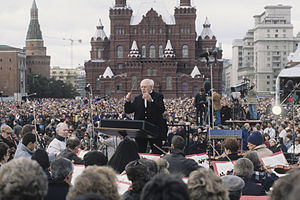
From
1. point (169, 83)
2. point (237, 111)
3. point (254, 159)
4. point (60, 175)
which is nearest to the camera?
point (60, 175)

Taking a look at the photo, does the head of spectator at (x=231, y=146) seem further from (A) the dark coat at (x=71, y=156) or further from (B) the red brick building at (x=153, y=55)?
(B) the red brick building at (x=153, y=55)

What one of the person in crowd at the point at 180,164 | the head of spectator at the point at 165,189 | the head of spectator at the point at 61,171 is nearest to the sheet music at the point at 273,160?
the person in crowd at the point at 180,164

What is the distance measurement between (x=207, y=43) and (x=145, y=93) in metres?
78.7

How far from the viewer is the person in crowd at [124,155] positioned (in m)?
5.72

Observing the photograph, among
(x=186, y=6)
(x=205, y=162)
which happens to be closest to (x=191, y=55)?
(x=186, y=6)

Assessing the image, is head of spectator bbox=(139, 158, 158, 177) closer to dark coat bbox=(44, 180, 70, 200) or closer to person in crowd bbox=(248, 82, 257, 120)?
dark coat bbox=(44, 180, 70, 200)

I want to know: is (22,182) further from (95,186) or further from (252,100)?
(252,100)

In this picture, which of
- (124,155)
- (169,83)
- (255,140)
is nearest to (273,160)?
(255,140)

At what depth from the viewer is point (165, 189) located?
2.59 metres

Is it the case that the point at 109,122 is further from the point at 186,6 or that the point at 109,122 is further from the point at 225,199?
the point at 186,6

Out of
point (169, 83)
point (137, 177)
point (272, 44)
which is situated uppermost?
point (272, 44)

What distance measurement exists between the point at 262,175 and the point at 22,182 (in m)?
3.53

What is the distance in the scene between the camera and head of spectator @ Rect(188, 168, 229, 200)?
10.6 ft

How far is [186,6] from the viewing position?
82.1m
